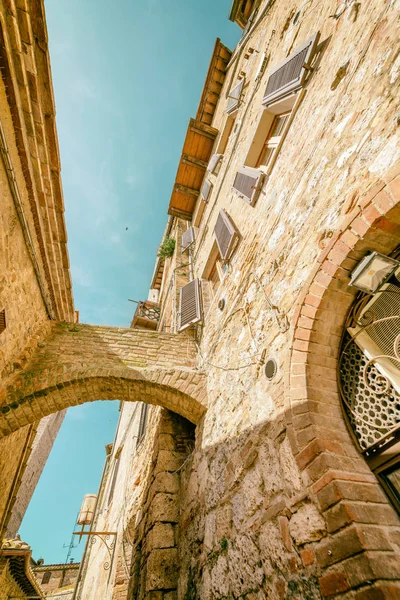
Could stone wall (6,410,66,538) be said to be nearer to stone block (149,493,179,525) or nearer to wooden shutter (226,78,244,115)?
stone block (149,493,179,525)

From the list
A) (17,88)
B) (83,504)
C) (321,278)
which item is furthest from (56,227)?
(83,504)

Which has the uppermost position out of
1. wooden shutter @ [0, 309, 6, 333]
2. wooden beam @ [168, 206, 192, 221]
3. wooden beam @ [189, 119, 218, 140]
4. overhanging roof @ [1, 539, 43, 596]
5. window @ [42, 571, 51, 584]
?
wooden beam @ [168, 206, 192, 221]

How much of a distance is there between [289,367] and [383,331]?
2.11 feet

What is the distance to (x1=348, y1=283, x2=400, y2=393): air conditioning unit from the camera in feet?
5.49

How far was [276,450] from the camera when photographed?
2.01 m

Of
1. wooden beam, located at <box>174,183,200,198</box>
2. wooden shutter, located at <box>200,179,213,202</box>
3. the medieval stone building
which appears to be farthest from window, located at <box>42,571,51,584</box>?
wooden shutter, located at <box>200,179,213,202</box>

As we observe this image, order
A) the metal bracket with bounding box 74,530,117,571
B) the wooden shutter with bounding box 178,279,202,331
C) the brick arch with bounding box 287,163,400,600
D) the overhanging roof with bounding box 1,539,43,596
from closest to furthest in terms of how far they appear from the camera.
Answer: the brick arch with bounding box 287,163,400,600 < the wooden shutter with bounding box 178,279,202,331 < the metal bracket with bounding box 74,530,117,571 < the overhanging roof with bounding box 1,539,43,596

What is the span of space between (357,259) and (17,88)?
3.81 metres

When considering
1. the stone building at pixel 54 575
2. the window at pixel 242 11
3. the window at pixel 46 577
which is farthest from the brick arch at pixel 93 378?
the window at pixel 46 577

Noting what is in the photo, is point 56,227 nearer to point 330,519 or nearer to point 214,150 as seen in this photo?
point 330,519

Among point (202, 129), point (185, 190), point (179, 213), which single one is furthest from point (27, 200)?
point (179, 213)

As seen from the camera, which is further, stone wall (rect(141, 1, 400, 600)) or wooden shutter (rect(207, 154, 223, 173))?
wooden shutter (rect(207, 154, 223, 173))

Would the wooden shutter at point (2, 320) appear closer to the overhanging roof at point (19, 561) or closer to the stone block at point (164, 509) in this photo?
the stone block at point (164, 509)

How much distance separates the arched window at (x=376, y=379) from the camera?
157 cm
